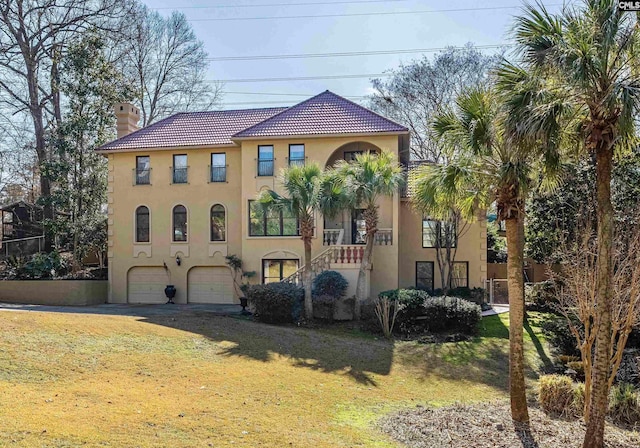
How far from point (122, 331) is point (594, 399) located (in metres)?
12.8

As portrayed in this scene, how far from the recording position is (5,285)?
25062mm

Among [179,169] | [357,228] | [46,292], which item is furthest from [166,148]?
[357,228]

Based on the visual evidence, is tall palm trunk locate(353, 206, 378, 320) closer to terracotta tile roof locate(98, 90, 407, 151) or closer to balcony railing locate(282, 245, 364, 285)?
balcony railing locate(282, 245, 364, 285)

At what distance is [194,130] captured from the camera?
1067 inches

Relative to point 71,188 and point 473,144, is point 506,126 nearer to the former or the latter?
point 473,144

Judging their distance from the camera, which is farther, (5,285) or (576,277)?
(5,285)

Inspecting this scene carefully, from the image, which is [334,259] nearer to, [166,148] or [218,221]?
[218,221]

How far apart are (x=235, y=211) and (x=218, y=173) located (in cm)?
213

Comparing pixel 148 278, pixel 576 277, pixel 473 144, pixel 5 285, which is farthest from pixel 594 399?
pixel 5 285

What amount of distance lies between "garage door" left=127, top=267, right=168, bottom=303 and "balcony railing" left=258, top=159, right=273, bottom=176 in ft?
24.0

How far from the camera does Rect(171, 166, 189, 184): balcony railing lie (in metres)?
26.3

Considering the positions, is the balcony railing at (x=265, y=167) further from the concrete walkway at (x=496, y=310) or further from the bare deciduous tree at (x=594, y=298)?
the bare deciduous tree at (x=594, y=298)

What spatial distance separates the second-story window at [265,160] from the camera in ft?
81.2

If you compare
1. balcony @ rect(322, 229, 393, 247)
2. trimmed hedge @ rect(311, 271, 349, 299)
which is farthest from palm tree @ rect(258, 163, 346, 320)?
balcony @ rect(322, 229, 393, 247)
